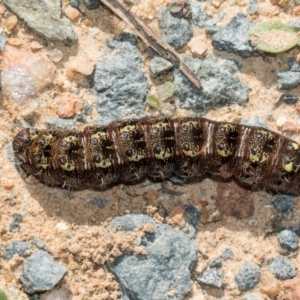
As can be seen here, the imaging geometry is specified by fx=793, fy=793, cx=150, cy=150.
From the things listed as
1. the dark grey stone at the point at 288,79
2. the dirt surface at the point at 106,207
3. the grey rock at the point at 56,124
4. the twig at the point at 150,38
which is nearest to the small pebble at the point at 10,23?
the dirt surface at the point at 106,207

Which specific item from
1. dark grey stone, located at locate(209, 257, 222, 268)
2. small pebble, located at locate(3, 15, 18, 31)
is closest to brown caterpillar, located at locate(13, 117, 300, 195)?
dark grey stone, located at locate(209, 257, 222, 268)

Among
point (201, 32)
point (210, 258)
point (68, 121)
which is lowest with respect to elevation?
point (210, 258)

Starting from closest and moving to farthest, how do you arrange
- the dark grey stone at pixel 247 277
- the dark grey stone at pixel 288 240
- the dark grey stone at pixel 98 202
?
the dark grey stone at pixel 247 277 → the dark grey stone at pixel 288 240 → the dark grey stone at pixel 98 202

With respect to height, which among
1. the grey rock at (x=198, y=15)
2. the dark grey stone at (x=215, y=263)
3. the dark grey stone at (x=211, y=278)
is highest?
the grey rock at (x=198, y=15)

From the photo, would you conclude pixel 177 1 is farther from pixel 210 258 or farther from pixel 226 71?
pixel 210 258

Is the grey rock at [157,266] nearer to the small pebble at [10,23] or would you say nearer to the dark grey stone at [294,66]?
the dark grey stone at [294,66]

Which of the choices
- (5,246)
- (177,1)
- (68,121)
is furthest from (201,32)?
(5,246)

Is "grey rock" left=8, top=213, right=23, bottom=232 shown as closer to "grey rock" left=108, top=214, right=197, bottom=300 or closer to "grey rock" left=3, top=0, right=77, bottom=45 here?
"grey rock" left=108, top=214, right=197, bottom=300
